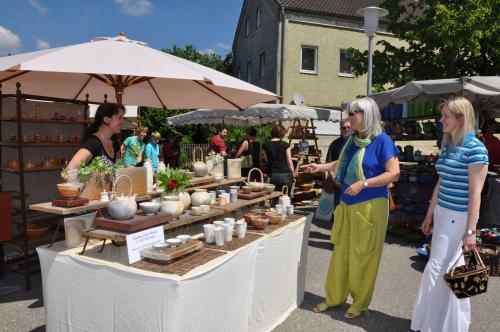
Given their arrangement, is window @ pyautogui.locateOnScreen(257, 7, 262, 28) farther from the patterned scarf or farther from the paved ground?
the patterned scarf

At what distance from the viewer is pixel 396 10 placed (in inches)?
466

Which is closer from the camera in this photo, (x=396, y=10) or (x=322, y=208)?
(x=322, y=208)

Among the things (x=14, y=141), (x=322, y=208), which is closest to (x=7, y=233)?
(x=14, y=141)

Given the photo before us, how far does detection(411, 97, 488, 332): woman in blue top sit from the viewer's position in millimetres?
2859

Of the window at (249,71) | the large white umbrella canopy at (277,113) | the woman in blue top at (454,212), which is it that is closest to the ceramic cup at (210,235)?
the woman in blue top at (454,212)

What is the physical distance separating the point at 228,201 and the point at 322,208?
4.33 meters

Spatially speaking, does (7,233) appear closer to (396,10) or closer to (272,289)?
(272,289)

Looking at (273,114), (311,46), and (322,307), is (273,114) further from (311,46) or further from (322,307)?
(311,46)

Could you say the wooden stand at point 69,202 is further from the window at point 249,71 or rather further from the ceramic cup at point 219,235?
the window at point 249,71

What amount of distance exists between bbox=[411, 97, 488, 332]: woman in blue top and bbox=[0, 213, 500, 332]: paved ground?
0.59 m

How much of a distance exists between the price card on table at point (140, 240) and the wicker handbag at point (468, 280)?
203 cm

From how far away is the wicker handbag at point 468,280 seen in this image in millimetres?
2799

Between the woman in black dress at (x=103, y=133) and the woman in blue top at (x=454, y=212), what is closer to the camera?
the woman in blue top at (x=454, y=212)

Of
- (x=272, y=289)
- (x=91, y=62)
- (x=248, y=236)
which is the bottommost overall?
(x=272, y=289)
